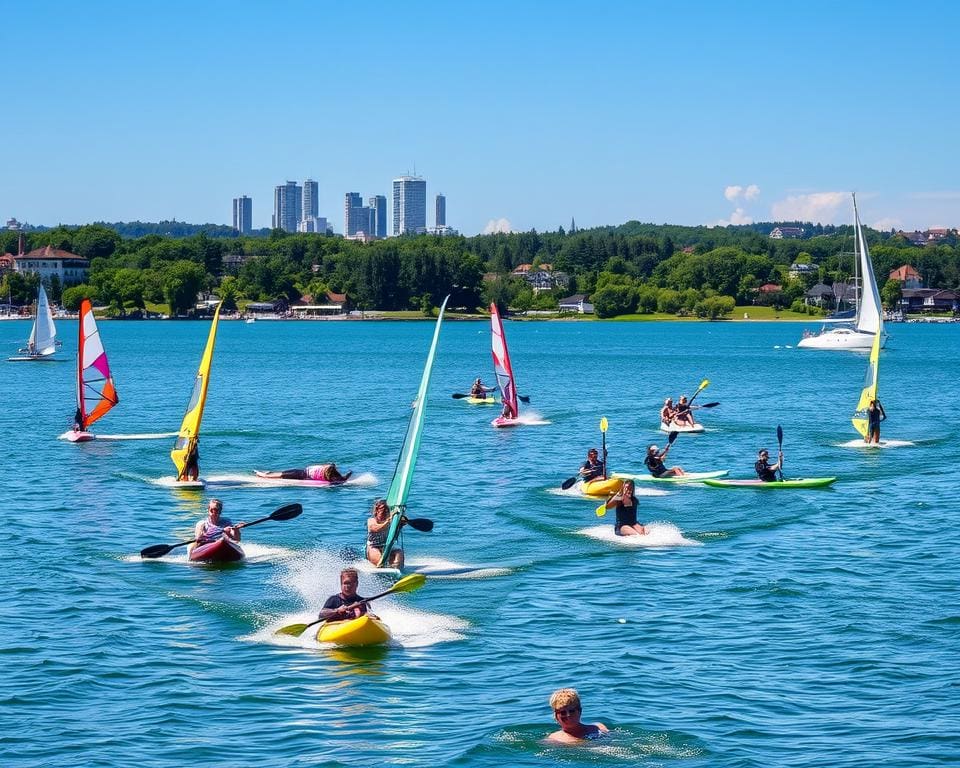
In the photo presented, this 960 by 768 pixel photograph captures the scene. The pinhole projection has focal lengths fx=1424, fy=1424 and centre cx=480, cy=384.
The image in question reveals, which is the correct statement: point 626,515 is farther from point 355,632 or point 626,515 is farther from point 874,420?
point 874,420

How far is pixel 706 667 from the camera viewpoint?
2283 cm

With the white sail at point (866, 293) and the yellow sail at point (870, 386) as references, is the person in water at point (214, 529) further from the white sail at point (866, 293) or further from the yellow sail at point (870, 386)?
the white sail at point (866, 293)

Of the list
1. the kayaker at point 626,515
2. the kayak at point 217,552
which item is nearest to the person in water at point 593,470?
the kayaker at point 626,515

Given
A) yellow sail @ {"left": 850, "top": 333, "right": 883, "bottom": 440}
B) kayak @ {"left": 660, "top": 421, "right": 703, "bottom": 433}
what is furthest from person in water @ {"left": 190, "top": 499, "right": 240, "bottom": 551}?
kayak @ {"left": 660, "top": 421, "right": 703, "bottom": 433}

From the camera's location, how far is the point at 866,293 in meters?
119

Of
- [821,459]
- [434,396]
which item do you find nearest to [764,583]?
[821,459]

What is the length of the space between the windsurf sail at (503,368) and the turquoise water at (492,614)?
3.80 metres

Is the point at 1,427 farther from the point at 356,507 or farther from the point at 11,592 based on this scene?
the point at 11,592

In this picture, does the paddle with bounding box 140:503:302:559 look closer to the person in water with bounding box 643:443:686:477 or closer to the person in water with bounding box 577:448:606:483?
the person in water with bounding box 577:448:606:483

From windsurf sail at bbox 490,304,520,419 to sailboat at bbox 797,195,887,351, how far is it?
46.3m

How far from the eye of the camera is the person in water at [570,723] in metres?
18.6

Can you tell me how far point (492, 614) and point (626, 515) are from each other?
7655 mm

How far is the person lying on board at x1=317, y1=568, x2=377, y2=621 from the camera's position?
23812 mm

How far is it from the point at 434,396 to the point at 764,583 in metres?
52.2
